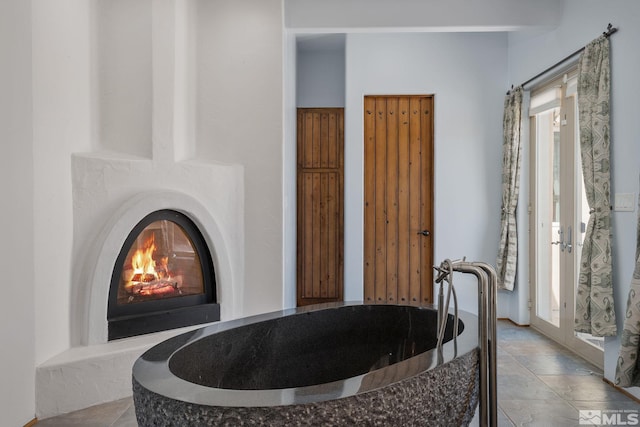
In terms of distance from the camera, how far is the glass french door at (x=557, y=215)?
3.54 metres

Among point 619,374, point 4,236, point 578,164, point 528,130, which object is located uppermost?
point 528,130

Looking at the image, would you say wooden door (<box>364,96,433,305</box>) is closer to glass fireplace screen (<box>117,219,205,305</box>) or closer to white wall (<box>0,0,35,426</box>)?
glass fireplace screen (<box>117,219,205,305</box>)

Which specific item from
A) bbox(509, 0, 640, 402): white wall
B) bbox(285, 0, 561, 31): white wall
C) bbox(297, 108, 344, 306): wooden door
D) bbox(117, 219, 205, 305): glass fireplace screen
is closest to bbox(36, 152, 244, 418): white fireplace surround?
bbox(117, 219, 205, 305): glass fireplace screen

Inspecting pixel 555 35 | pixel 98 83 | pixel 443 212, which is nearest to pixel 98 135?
pixel 98 83

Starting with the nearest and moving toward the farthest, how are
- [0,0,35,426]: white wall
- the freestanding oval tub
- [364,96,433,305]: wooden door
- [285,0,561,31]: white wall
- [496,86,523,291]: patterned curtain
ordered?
the freestanding oval tub → [0,0,35,426]: white wall → [285,0,561,31]: white wall → [496,86,523,291]: patterned curtain → [364,96,433,305]: wooden door

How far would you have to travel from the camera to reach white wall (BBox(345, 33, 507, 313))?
15.1 feet

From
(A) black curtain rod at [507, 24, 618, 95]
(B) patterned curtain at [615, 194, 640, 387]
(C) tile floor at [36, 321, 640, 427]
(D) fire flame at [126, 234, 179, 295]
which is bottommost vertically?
(C) tile floor at [36, 321, 640, 427]

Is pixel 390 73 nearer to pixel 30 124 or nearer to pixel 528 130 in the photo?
pixel 528 130

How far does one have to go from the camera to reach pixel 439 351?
57.4 inches

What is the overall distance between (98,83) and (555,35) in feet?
Answer: 11.2

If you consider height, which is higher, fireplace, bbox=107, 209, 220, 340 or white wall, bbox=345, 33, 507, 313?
white wall, bbox=345, 33, 507, 313

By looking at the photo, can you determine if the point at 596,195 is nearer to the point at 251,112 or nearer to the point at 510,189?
the point at 510,189

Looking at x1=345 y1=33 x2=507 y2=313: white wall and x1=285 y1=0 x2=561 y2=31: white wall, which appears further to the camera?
x1=345 y1=33 x2=507 y2=313: white wall

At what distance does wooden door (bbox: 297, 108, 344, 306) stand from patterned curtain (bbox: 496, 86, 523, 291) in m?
1.75
